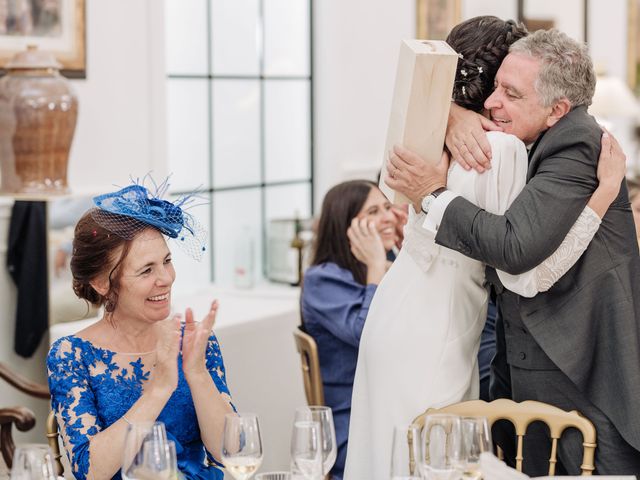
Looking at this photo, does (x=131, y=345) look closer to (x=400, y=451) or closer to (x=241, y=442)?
(x=241, y=442)

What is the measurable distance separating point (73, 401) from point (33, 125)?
146cm

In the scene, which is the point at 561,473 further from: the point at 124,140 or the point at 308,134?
the point at 308,134

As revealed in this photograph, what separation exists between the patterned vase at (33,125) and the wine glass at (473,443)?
2097 millimetres

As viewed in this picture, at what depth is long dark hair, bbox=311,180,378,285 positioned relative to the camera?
349 centimetres

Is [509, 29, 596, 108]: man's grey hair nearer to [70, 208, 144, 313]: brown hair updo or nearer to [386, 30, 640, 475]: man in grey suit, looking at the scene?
[386, 30, 640, 475]: man in grey suit

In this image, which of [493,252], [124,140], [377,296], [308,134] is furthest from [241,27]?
[493,252]

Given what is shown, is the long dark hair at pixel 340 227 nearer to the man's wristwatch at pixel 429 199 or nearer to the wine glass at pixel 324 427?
the man's wristwatch at pixel 429 199

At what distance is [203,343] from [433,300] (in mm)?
517

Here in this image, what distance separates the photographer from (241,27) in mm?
5070

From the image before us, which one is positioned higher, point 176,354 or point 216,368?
point 176,354

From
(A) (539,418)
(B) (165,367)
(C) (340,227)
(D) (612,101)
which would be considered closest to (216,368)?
(B) (165,367)

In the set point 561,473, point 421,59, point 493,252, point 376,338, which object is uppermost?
point 421,59

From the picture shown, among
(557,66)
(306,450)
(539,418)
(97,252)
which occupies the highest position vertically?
(557,66)

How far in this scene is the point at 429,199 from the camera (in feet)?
7.30
